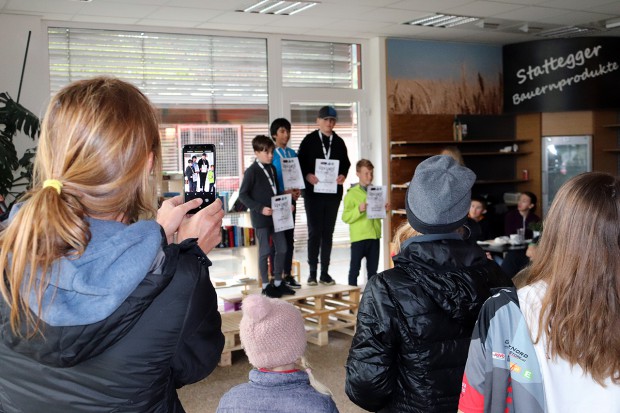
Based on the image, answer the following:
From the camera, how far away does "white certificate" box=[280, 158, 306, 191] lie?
673 cm

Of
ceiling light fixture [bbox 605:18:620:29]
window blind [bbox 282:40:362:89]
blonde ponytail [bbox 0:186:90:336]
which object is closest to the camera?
blonde ponytail [bbox 0:186:90:336]

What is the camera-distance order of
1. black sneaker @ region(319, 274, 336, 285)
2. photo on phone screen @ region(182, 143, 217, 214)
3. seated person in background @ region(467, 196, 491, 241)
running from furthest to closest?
1. black sneaker @ region(319, 274, 336, 285)
2. seated person in background @ region(467, 196, 491, 241)
3. photo on phone screen @ region(182, 143, 217, 214)

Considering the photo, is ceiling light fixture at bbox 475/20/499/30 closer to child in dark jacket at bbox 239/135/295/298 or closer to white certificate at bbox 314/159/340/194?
white certificate at bbox 314/159/340/194

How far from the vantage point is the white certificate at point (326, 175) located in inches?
277

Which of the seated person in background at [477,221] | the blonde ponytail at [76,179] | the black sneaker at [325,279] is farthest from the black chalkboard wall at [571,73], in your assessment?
the blonde ponytail at [76,179]

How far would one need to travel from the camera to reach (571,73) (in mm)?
8953

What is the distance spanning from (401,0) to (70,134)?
19.0 ft

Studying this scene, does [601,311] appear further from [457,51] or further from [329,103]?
[457,51]

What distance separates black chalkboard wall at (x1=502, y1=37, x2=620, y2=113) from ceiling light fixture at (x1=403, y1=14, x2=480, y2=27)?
73.5 inches

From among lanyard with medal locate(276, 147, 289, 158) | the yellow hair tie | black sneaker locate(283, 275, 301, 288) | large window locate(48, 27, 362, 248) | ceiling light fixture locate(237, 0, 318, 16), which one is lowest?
black sneaker locate(283, 275, 301, 288)

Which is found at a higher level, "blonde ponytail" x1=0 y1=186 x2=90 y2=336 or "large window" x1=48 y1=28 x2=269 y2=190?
"large window" x1=48 y1=28 x2=269 y2=190

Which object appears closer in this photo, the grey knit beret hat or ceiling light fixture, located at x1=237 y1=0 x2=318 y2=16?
the grey knit beret hat

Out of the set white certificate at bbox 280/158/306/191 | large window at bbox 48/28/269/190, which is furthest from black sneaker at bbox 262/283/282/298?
large window at bbox 48/28/269/190

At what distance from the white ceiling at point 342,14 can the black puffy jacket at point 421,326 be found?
482 cm
